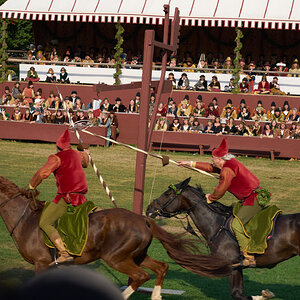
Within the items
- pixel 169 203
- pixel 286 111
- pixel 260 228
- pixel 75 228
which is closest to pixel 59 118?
pixel 286 111

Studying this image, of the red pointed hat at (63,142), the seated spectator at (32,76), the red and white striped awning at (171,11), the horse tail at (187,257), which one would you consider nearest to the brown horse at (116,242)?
the horse tail at (187,257)

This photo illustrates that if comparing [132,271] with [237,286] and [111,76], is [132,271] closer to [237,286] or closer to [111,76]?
[237,286]

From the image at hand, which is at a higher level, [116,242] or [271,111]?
[271,111]

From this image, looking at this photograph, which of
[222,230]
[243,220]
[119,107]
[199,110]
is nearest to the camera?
[243,220]

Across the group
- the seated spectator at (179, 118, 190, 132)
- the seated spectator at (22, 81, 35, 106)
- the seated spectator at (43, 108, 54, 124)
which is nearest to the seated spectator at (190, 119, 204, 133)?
the seated spectator at (179, 118, 190, 132)

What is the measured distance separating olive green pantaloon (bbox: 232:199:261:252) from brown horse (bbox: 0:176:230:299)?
431 millimetres

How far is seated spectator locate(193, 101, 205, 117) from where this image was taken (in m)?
26.6

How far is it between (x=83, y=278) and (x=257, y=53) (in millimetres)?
34436

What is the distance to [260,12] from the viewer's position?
31.2 meters

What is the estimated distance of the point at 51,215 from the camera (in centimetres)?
741

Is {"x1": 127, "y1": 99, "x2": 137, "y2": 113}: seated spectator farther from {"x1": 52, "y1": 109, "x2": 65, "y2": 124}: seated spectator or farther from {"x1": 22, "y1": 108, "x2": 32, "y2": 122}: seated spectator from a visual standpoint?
{"x1": 22, "y1": 108, "x2": 32, "y2": 122}: seated spectator

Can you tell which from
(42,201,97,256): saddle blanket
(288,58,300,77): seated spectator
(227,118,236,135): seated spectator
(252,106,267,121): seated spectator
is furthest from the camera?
(288,58,300,77): seated spectator

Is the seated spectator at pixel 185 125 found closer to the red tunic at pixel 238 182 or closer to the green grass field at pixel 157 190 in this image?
the green grass field at pixel 157 190

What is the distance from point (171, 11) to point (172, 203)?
25026mm
